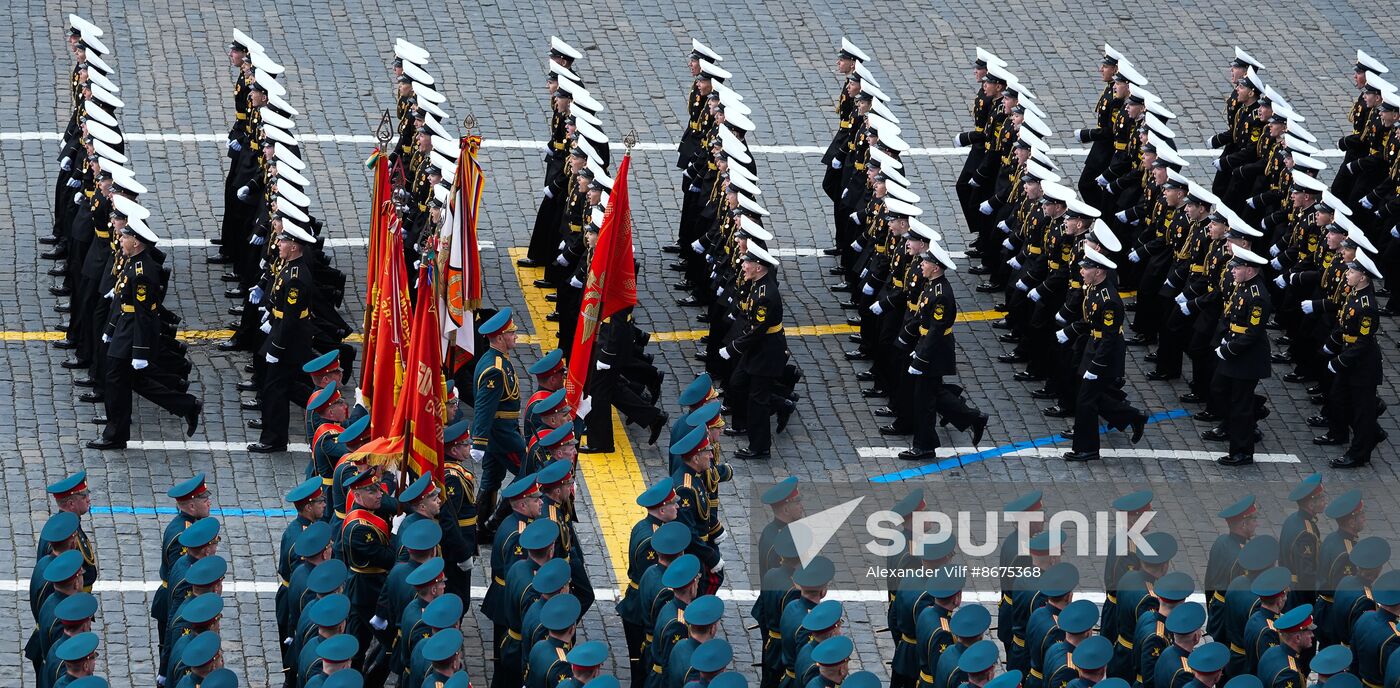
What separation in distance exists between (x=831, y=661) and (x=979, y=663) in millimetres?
961

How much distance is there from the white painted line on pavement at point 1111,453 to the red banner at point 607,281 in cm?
258

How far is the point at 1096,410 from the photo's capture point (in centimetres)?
2144

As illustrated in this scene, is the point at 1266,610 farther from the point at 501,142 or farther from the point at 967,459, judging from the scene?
the point at 501,142

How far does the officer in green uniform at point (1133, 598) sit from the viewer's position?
55.0 feet

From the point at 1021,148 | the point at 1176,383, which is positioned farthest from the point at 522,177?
the point at 1176,383

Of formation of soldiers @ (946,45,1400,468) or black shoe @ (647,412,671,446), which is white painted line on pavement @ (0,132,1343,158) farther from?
black shoe @ (647,412,671,446)

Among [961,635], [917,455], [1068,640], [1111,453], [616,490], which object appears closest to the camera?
[961,635]

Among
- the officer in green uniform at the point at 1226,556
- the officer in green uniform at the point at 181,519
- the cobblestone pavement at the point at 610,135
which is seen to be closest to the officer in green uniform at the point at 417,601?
the officer in green uniform at the point at 181,519

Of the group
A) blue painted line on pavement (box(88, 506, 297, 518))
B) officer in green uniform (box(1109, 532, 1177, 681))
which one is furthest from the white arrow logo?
blue painted line on pavement (box(88, 506, 297, 518))

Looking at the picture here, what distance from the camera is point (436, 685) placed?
1497 cm

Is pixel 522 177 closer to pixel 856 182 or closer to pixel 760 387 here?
pixel 856 182

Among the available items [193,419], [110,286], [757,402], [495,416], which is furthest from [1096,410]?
[110,286]

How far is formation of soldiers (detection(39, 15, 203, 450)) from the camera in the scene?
20.8 m

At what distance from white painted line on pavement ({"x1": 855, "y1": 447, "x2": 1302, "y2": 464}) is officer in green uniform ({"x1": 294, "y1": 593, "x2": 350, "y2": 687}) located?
23.6ft
